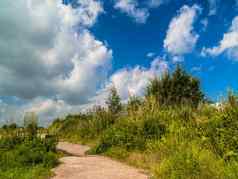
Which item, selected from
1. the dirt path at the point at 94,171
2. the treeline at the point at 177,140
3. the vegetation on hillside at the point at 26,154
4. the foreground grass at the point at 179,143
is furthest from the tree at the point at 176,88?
the dirt path at the point at 94,171

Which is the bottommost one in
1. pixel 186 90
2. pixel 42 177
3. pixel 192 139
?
pixel 42 177

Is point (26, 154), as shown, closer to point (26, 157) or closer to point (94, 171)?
point (26, 157)

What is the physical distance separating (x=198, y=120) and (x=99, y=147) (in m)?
7.36

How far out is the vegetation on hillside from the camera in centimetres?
1330

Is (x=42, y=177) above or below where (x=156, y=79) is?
below

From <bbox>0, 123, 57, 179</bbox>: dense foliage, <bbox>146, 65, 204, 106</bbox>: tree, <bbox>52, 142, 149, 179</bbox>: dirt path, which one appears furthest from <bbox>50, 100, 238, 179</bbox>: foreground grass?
<bbox>146, 65, 204, 106</bbox>: tree

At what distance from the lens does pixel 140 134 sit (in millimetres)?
18531

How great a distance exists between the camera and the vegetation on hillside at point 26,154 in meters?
13.3

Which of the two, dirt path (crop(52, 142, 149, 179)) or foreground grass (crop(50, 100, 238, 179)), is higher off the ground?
foreground grass (crop(50, 100, 238, 179))

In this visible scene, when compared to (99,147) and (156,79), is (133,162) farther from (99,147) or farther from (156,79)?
(156,79)

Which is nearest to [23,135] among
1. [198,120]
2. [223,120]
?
[198,120]

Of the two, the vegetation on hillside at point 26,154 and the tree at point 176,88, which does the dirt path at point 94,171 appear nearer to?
the vegetation on hillside at point 26,154

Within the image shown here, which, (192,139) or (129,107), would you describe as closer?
(192,139)

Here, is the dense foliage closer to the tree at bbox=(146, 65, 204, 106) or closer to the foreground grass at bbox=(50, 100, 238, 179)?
the foreground grass at bbox=(50, 100, 238, 179)
